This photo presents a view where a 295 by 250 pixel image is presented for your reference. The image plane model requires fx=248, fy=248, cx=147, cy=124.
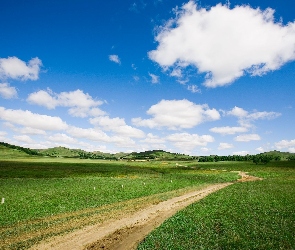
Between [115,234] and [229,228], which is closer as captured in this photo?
[115,234]

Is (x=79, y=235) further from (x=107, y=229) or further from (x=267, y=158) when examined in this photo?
(x=267, y=158)

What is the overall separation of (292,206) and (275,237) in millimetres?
14469

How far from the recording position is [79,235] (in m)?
21.8

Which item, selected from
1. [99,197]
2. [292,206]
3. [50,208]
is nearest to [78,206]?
[50,208]

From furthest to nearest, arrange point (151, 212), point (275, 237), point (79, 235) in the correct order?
point (151, 212)
point (79, 235)
point (275, 237)

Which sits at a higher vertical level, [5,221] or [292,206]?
[292,206]

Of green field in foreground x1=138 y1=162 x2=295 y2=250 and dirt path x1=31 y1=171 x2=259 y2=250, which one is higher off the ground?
green field in foreground x1=138 y1=162 x2=295 y2=250

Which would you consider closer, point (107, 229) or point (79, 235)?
point (79, 235)

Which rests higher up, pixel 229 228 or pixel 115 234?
pixel 229 228

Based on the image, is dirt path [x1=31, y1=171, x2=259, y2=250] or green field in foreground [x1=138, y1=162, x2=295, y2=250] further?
dirt path [x1=31, y1=171, x2=259, y2=250]

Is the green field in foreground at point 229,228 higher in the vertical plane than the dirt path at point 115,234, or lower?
higher

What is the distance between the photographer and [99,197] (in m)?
42.6

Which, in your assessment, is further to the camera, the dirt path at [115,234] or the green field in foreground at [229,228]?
the dirt path at [115,234]

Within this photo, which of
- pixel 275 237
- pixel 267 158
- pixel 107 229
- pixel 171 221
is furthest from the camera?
pixel 267 158
